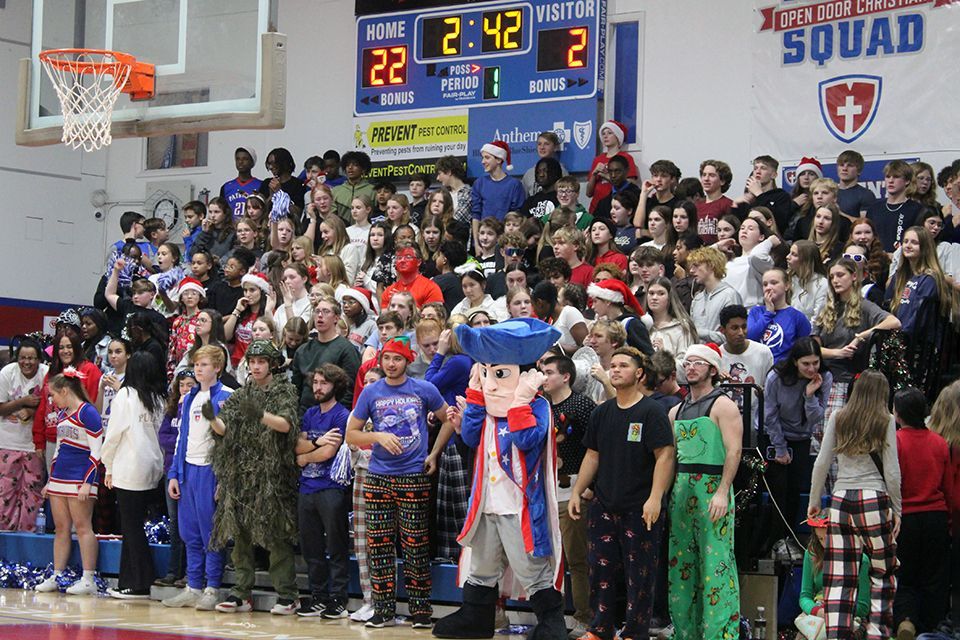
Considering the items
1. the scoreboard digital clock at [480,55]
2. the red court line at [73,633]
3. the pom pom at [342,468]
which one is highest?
the scoreboard digital clock at [480,55]

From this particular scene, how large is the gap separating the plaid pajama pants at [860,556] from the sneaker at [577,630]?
1612 millimetres

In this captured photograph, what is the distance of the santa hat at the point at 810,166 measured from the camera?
→ 517 inches

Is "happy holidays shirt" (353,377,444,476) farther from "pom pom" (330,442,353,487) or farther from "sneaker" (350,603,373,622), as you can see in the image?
"sneaker" (350,603,373,622)

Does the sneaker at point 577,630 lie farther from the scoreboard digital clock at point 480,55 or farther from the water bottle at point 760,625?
the scoreboard digital clock at point 480,55

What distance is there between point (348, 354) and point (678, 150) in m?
5.55

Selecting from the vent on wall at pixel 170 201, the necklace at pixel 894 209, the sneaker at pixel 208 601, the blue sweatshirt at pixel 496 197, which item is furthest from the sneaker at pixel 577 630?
the vent on wall at pixel 170 201

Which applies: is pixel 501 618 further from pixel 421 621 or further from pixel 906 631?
pixel 906 631

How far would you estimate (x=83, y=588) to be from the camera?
1169 centimetres

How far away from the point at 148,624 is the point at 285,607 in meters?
1.15

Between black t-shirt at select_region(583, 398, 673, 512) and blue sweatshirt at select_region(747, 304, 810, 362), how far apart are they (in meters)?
2.12

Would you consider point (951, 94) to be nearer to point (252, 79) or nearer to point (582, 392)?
point (582, 392)

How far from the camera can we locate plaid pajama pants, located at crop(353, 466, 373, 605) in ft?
33.2

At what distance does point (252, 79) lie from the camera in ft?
36.6

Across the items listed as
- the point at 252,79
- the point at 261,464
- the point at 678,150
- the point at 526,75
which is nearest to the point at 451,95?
the point at 526,75
